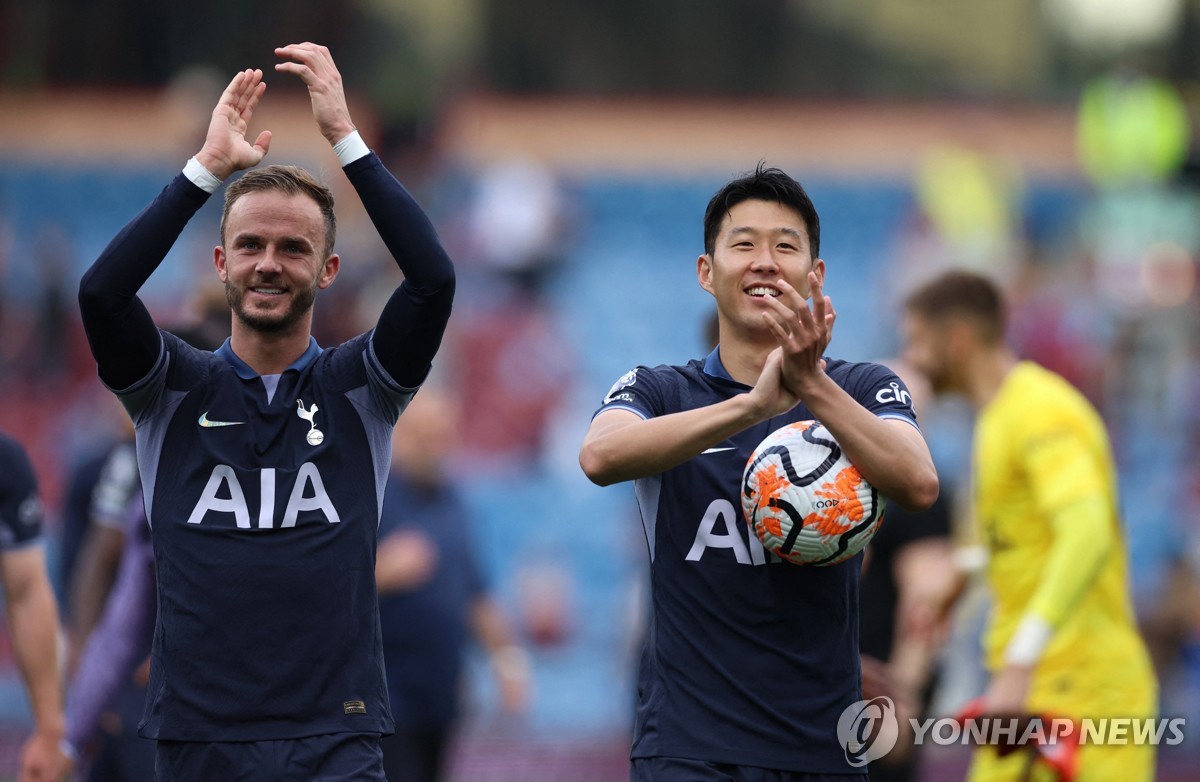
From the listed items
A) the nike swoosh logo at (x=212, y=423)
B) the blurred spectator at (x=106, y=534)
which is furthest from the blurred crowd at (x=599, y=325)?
the nike swoosh logo at (x=212, y=423)

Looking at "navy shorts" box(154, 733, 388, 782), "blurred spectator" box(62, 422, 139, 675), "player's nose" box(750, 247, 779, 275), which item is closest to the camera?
"navy shorts" box(154, 733, 388, 782)

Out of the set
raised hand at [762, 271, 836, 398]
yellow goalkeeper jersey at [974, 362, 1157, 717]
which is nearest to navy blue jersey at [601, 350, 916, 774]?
raised hand at [762, 271, 836, 398]

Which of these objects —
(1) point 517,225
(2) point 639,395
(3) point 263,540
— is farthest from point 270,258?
(1) point 517,225

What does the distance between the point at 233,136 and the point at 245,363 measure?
663mm

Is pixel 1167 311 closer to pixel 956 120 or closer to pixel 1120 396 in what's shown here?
pixel 1120 396

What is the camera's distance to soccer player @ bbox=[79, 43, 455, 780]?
14.9 feet

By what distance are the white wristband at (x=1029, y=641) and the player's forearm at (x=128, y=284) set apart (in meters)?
3.39

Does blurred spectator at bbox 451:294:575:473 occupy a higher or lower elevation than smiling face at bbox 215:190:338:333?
higher

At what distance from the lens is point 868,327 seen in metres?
20.8

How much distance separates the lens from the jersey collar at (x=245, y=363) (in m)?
4.81

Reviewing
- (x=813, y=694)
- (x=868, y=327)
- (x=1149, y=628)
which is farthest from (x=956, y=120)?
(x=813, y=694)

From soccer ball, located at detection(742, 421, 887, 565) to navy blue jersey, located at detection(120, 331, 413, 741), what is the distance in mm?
1093

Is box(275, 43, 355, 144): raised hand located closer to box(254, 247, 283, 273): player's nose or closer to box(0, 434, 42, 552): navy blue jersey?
box(254, 247, 283, 273): player's nose

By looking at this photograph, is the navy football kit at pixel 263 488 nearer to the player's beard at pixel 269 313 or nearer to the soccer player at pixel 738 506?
the player's beard at pixel 269 313
